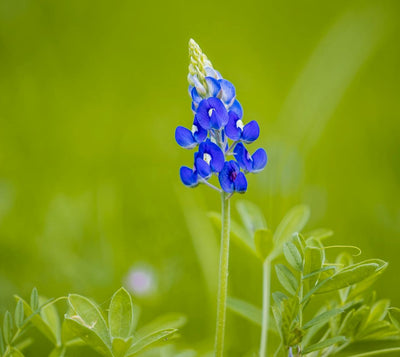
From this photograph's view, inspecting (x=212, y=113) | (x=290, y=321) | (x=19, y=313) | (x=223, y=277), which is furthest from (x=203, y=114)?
(x=19, y=313)

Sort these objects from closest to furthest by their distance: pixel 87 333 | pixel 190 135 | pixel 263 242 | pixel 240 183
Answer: pixel 87 333 → pixel 240 183 → pixel 190 135 → pixel 263 242

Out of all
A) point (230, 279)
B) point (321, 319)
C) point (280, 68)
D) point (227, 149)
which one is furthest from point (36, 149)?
point (321, 319)

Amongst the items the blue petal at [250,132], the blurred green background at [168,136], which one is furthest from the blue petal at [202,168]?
the blurred green background at [168,136]

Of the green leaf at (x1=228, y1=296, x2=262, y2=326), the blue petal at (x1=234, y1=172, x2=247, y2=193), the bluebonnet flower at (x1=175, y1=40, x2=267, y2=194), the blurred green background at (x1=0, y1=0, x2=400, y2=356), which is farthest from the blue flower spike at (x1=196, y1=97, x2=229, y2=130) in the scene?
the blurred green background at (x1=0, y1=0, x2=400, y2=356)

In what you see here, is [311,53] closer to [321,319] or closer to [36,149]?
[36,149]

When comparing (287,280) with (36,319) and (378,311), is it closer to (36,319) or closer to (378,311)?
(378,311)

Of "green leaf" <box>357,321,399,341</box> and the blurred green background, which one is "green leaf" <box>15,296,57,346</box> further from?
the blurred green background

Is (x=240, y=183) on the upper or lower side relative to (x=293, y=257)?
upper
